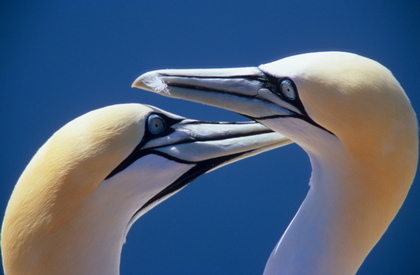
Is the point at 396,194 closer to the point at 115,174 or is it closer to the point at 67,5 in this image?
the point at 115,174

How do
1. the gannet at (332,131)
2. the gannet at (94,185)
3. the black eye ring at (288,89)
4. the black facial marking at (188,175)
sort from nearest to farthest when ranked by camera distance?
1. the gannet at (94,185)
2. the gannet at (332,131)
3. the black eye ring at (288,89)
4. the black facial marking at (188,175)

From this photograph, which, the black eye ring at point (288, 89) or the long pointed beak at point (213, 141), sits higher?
the black eye ring at point (288, 89)

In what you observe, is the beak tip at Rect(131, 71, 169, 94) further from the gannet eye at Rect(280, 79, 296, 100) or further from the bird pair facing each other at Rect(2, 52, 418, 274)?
the gannet eye at Rect(280, 79, 296, 100)

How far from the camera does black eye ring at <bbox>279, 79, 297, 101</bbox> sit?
374cm

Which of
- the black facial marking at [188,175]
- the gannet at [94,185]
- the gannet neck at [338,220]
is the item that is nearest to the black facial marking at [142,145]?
the gannet at [94,185]

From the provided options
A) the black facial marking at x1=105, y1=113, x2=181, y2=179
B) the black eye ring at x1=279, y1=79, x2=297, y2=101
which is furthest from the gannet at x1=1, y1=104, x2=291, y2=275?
the black eye ring at x1=279, y1=79, x2=297, y2=101

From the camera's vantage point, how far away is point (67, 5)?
905 centimetres

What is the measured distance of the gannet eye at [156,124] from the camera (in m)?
3.80

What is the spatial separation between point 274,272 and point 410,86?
227 inches

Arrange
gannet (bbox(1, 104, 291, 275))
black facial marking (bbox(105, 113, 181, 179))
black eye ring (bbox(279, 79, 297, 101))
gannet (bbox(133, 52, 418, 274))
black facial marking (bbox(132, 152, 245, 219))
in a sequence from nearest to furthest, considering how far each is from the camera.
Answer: gannet (bbox(1, 104, 291, 275)) < gannet (bbox(133, 52, 418, 274)) < black facial marking (bbox(105, 113, 181, 179)) < black eye ring (bbox(279, 79, 297, 101)) < black facial marking (bbox(132, 152, 245, 219))

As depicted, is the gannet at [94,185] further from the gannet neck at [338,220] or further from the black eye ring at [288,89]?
the gannet neck at [338,220]

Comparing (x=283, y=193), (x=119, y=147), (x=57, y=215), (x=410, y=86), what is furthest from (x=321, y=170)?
(x=410, y=86)

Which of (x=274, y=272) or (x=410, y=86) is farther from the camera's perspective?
(x=410, y=86)

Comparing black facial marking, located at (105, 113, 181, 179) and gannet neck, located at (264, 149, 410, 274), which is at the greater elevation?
black facial marking, located at (105, 113, 181, 179)
